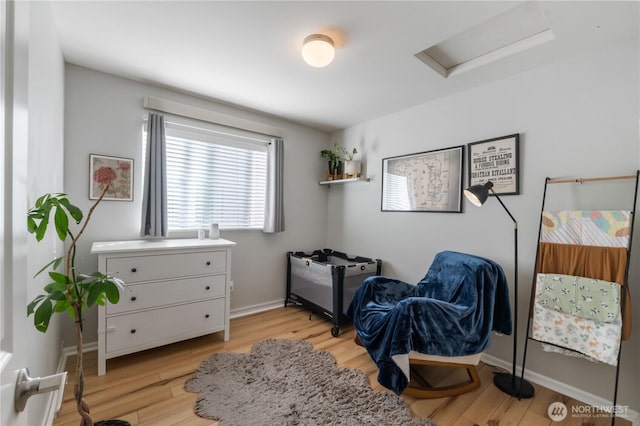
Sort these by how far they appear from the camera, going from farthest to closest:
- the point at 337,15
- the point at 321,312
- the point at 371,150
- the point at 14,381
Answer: the point at 371,150 → the point at 321,312 → the point at 337,15 → the point at 14,381

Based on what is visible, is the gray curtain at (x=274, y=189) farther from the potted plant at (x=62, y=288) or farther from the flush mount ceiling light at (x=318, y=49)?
the potted plant at (x=62, y=288)

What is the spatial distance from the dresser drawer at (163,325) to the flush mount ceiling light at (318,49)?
6.97 ft

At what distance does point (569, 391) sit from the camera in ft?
6.34

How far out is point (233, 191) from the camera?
3178 mm

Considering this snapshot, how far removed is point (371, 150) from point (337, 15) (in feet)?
6.08

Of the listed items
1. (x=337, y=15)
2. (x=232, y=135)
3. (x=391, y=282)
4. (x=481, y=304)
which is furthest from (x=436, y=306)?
(x=232, y=135)

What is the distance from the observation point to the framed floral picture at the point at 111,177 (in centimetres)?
235

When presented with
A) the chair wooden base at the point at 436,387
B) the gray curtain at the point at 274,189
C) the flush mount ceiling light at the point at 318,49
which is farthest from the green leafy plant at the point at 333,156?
the chair wooden base at the point at 436,387

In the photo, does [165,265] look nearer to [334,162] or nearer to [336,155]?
[334,162]

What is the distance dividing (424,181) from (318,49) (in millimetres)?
1641

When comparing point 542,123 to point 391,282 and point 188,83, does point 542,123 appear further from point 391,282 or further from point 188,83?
point 188,83

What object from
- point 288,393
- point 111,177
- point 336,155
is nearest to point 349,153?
point 336,155

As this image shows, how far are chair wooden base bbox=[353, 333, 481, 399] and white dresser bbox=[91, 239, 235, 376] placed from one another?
164 centimetres

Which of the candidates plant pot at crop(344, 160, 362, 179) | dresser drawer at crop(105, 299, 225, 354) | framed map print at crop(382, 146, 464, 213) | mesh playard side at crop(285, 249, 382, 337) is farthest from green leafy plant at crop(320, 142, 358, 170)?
dresser drawer at crop(105, 299, 225, 354)
